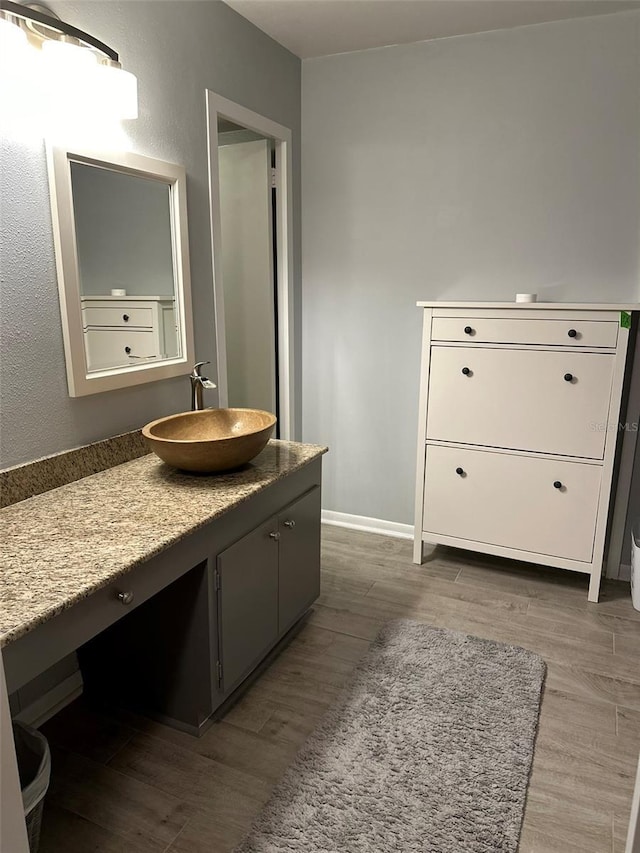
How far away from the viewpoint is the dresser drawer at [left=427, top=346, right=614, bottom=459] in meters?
2.51

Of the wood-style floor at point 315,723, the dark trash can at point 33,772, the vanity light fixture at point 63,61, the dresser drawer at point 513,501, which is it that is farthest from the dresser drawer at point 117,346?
the dresser drawer at point 513,501

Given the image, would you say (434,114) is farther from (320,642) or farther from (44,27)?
(320,642)

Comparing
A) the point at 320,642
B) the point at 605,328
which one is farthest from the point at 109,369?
the point at 605,328

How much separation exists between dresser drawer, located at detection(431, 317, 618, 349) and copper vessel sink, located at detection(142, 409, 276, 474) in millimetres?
1003

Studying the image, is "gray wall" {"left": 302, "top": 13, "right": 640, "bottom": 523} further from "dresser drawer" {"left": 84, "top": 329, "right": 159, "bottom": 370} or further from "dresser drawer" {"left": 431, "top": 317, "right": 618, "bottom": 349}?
"dresser drawer" {"left": 84, "top": 329, "right": 159, "bottom": 370}

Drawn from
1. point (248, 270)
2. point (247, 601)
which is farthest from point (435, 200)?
point (247, 601)

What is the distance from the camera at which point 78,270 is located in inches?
73.0

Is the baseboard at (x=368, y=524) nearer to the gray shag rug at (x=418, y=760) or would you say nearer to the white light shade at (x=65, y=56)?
the gray shag rug at (x=418, y=760)

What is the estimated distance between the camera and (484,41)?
106 inches

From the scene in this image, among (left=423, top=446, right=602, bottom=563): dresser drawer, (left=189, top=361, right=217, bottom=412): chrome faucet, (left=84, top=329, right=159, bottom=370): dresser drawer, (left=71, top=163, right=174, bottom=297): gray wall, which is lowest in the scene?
(left=423, top=446, right=602, bottom=563): dresser drawer

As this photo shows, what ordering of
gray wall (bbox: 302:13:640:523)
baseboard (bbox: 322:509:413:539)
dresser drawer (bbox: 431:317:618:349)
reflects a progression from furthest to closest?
baseboard (bbox: 322:509:413:539) < gray wall (bbox: 302:13:640:523) < dresser drawer (bbox: 431:317:618:349)

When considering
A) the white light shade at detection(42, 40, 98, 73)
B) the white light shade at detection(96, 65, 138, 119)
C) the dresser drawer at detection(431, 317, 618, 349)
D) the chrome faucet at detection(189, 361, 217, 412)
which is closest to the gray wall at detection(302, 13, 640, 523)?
the dresser drawer at detection(431, 317, 618, 349)

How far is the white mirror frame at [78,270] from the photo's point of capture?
1764 mm

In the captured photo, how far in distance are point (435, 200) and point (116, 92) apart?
1.63 m
